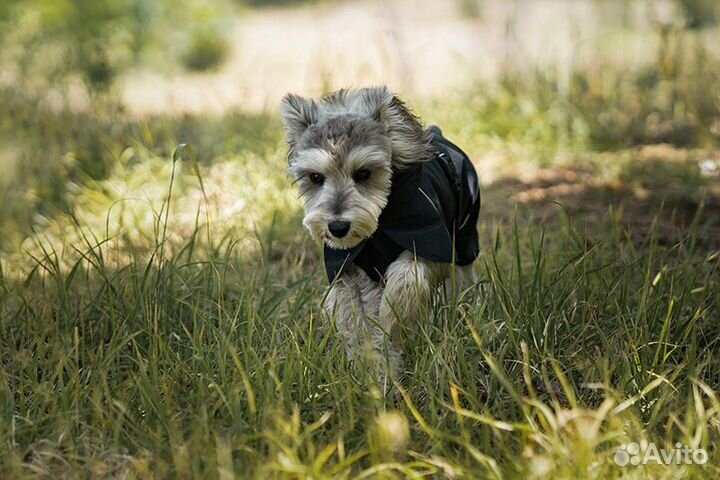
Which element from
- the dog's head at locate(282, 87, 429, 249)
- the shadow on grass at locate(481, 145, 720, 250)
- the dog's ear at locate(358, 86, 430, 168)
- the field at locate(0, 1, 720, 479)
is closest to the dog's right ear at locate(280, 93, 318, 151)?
the dog's head at locate(282, 87, 429, 249)

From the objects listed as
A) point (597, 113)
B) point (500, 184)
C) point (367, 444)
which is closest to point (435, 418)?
point (367, 444)

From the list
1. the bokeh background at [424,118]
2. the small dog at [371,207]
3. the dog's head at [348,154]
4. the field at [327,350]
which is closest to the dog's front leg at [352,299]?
the small dog at [371,207]

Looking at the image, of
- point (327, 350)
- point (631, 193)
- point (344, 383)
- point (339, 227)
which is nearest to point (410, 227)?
point (339, 227)

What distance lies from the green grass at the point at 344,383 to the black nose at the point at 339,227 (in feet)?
1.23

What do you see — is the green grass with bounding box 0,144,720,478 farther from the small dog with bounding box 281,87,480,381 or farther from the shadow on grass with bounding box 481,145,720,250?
the shadow on grass with bounding box 481,145,720,250

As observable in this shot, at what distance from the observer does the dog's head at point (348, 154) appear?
399cm

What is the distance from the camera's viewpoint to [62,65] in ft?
33.5

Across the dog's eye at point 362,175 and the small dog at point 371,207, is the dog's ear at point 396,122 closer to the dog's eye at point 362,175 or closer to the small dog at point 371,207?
the small dog at point 371,207

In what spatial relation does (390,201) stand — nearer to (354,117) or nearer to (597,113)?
(354,117)

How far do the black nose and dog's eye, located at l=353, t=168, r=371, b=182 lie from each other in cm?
26

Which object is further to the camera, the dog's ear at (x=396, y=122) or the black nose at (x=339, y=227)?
the dog's ear at (x=396, y=122)

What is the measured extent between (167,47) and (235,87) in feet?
14.8

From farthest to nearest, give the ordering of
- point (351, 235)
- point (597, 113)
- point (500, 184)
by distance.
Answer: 1. point (597, 113)
2. point (500, 184)
3. point (351, 235)

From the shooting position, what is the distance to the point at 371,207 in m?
4.01
